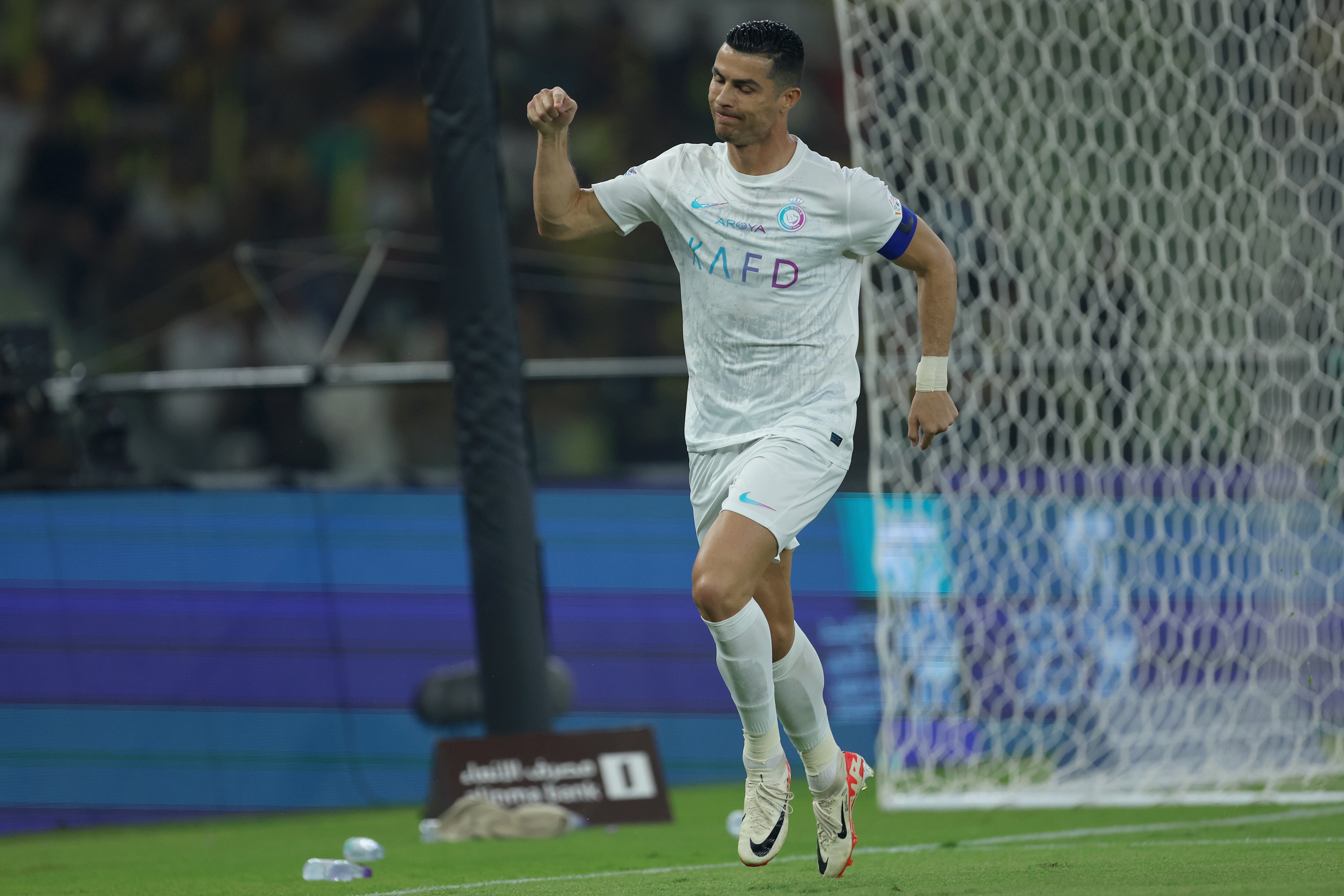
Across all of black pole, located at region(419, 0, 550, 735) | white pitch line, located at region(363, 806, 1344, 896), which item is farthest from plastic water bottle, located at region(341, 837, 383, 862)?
black pole, located at region(419, 0, 550, 735)

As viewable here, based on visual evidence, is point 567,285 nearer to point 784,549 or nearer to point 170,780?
point 170,780

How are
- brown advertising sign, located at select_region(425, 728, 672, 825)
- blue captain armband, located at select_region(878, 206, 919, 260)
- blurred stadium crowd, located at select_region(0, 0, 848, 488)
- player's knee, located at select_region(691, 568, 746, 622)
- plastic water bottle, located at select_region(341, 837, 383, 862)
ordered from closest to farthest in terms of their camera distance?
player's knee, located at select_region(691, 568, 746, 622) → blue captain armband, located at select_region(878, 206, 919, 260) → plastic water bottle, located at select_region(341, 837, 383, 862) → brown advertising sign, located at select_region(425, 728, 672, 825) → blurred stadium crowd, located at select_region(0, 0, 848, 488)

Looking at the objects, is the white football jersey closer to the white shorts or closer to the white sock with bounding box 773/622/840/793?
the white shorts

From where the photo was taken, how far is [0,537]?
24.3ft

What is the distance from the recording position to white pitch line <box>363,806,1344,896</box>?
435 cm

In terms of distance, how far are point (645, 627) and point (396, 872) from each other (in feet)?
10.2

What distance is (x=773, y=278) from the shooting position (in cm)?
395

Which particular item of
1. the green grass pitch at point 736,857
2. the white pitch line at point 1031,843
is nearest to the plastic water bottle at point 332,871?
the green grass pitch at point 736,857

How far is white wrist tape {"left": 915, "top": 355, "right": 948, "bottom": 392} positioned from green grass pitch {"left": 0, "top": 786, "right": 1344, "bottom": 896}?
1242 millimetres

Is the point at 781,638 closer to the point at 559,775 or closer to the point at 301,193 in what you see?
the point at 559,775

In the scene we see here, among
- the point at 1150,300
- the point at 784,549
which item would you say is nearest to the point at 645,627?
the point at 1150,300

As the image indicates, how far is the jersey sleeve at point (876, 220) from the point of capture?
3971 mm

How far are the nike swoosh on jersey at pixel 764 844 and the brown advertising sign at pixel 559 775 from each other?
2197 millimetres

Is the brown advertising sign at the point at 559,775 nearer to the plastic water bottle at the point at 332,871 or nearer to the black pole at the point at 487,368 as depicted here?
the black pole at the point at 487,368
